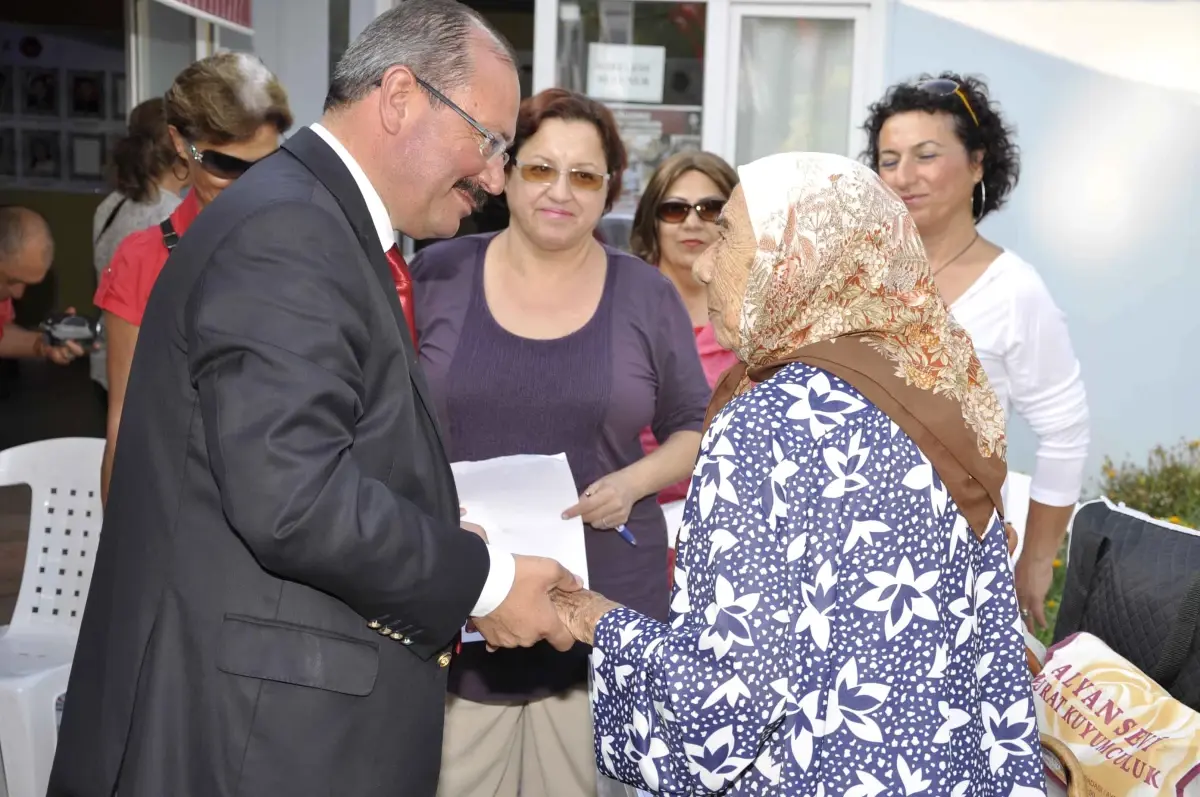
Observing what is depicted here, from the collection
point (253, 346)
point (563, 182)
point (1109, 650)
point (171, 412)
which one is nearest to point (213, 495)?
point (171, 412)

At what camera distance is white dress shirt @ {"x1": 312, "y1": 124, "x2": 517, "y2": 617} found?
2.04 meters

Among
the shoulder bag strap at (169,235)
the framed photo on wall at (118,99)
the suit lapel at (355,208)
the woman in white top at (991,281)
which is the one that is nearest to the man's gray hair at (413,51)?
the suit lapel at (355,208)

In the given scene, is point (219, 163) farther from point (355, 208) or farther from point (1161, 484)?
point (1161, 484)

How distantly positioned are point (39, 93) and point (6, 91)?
185mm

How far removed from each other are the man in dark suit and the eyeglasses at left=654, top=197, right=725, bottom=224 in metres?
2.43

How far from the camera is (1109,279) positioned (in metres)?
6.81

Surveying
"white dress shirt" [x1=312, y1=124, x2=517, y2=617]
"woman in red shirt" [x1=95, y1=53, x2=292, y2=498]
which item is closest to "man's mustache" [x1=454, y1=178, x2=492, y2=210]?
"white dress shirt" [x1=312, y1=124, x2=517, y2=617]

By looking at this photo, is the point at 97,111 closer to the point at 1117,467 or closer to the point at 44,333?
the point at 44,333

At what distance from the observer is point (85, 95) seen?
24.5ft

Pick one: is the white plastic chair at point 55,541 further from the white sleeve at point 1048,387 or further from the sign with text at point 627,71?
the sign with text at point 627,71

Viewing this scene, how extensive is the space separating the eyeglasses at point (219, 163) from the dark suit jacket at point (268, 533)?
124 cm

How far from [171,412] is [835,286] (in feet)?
3.33

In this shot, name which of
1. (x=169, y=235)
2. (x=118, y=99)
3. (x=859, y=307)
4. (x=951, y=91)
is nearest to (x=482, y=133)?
(x=859, y=307)

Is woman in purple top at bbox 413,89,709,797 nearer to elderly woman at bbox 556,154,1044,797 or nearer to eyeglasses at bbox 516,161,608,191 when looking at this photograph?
eyeglasses at bbox 516,161,608,191
